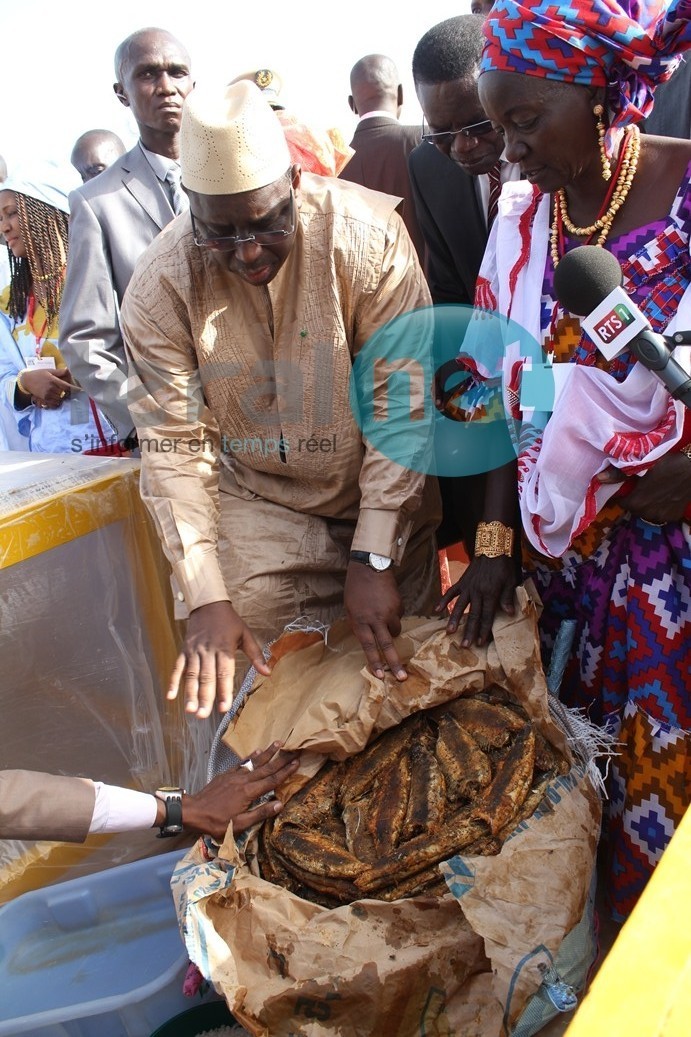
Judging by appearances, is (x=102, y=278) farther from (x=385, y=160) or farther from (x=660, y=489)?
(x=660, y=489)

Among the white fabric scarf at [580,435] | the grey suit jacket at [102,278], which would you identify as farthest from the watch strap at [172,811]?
the grey suit jacket at [102,278]

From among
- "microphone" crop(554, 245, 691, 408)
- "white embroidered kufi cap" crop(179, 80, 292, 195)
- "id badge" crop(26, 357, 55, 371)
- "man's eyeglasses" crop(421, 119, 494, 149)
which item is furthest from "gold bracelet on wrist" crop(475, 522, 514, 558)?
"id badge" crop(26, 357, 55, 371)

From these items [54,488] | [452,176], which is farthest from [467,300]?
[54,488]

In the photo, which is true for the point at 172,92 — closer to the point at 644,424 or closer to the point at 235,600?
the point at 235,600

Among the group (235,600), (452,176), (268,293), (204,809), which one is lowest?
(204,809)

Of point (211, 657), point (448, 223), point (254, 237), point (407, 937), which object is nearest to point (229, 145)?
point (254, 237)

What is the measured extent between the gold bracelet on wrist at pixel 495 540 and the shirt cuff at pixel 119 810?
1.04 m

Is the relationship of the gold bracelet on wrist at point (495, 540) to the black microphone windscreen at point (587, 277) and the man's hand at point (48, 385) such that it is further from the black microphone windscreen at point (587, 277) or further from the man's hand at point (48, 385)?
the man's hand at point (48, 385)

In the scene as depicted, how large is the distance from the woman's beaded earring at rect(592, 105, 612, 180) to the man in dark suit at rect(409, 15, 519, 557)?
0.63 m

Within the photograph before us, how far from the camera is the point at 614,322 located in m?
1.48

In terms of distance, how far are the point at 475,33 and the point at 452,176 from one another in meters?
0.41

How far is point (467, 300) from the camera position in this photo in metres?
2.99

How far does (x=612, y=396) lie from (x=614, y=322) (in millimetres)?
448

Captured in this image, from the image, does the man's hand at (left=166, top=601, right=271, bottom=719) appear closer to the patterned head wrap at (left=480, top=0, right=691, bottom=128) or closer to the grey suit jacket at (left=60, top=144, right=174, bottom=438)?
the grey suit jacket at (left=60, top=144, right=174, bottom=438)
